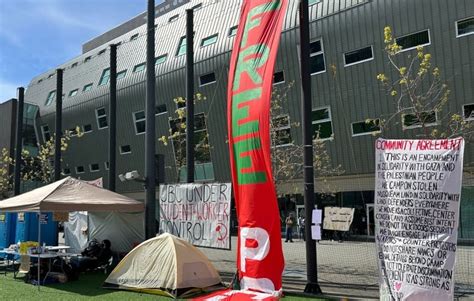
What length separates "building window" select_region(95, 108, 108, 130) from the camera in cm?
4018

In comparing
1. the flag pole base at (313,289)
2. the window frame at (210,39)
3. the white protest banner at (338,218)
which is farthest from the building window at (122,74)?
the flag pole base at (313,289)

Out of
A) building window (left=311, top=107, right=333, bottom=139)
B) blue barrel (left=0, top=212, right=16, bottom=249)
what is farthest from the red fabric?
building window (left=311, top=107, right=333, bottom=139)

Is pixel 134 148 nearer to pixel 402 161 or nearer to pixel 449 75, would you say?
pixel 449 75

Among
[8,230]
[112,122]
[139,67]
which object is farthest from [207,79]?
[8,230]

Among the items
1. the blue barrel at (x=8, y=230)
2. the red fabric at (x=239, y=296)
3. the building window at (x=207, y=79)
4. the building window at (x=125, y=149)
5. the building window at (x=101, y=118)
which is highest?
the building window at (x=207, y=79)

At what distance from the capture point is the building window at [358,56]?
972 inches

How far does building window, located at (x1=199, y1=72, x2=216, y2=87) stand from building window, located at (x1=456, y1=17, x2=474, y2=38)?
14517 mm

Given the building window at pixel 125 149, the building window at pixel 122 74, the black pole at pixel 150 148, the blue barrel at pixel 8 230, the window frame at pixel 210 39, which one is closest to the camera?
the black pole at pixel 150 148

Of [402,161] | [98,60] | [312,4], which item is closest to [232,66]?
[402,161]

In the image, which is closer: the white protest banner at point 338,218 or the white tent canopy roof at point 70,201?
the white protest banner at point 338,218

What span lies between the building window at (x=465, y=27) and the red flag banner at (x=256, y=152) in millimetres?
16302

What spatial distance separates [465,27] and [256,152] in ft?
58.4

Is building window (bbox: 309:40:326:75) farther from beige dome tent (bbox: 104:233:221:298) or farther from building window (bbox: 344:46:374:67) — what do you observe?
beige dome tent (bbox: 104:233:221:298)

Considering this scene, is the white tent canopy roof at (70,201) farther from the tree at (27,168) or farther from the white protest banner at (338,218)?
the tree at (27,168)
